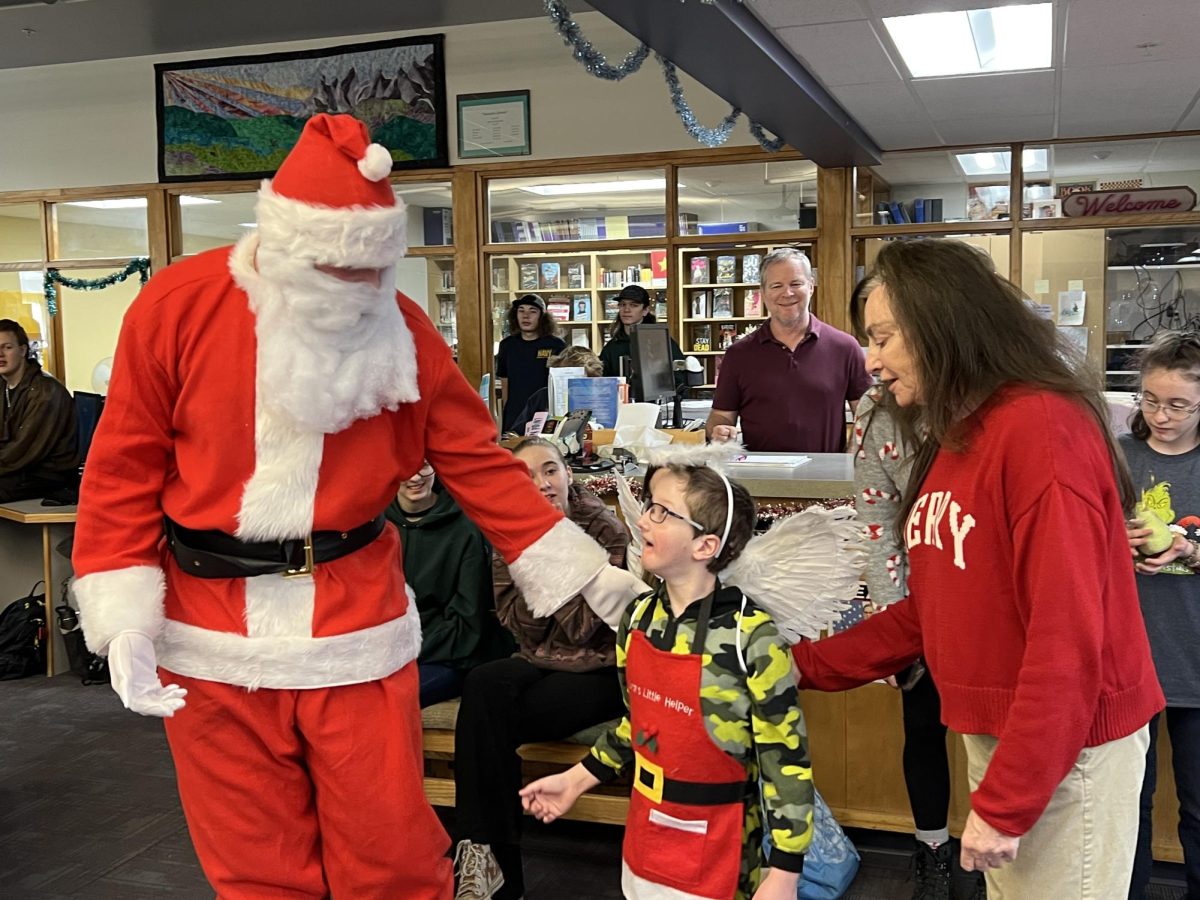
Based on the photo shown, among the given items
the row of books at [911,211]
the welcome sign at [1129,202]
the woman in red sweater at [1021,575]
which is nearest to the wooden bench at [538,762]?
the woman in red sweater at [1021,575]

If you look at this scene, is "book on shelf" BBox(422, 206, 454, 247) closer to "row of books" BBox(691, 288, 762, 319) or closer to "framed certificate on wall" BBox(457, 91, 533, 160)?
"framed certificate on wall" BBox(457, 91, 533, 160)

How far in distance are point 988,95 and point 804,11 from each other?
2032 mm

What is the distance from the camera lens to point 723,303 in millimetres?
9062

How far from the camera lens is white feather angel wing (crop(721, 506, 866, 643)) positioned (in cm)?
194

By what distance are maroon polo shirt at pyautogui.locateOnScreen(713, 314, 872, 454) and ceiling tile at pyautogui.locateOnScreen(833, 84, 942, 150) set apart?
5.46 ft

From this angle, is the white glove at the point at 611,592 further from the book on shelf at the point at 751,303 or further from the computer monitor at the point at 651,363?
the book on shelf at the point at 751,303

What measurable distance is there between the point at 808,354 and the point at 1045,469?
10.3ft

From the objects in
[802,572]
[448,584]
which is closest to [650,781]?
[802,572]

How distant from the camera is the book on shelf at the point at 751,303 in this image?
29.8ft

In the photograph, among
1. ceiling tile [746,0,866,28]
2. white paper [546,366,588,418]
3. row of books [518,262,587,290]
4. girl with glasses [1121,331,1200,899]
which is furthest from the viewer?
row of books [518,262,587,290]

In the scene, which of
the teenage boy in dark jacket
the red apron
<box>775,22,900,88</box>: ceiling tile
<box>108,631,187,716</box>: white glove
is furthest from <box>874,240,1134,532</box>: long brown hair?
<box>775,22,900,88</box>: ceiling tile

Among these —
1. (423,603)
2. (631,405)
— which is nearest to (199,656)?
(423,603)

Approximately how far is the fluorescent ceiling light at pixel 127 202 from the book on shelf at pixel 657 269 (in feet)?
11.5

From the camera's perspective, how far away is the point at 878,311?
1.56 m
